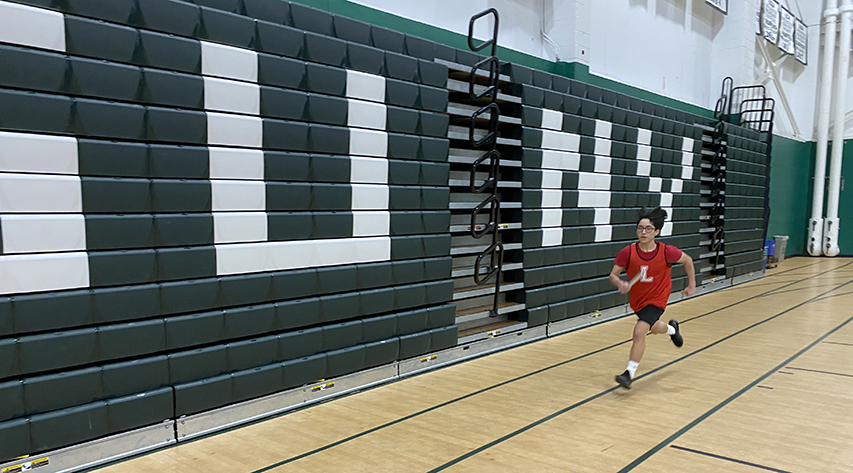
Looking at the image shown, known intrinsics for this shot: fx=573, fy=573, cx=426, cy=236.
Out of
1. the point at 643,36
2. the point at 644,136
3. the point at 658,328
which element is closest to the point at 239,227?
the point at 658,328

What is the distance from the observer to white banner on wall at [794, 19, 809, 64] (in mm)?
13450

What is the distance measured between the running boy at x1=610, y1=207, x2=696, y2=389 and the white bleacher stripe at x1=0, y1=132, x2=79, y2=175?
11.5 ft

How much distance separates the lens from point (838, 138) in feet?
44.7

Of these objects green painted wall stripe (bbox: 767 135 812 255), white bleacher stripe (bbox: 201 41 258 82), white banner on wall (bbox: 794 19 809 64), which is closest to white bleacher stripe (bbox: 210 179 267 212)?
white bleacher stripe (bbox: 201 41 258 82)

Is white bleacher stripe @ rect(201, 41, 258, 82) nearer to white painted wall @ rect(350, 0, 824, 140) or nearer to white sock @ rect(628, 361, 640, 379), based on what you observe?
white painted wall @ rect(350, 0, 824, 140)

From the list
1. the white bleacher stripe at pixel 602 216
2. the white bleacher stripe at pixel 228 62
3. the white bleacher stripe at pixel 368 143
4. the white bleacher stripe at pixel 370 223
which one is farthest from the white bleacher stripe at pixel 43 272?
the white bleacher stripe at pixel 602 216

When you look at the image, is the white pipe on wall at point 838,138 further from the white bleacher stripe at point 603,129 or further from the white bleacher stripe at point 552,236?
the white bleacher stripe at point 552,236

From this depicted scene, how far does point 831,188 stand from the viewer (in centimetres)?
1388

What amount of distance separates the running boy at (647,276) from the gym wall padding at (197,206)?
1.61 metres

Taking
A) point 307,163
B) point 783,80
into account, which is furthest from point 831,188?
point 307,163

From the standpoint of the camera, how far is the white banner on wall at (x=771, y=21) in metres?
11.8

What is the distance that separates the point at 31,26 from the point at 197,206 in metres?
1.17

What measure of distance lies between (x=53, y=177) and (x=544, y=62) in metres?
5.63

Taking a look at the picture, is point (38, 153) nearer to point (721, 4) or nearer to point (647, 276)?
point (647, 276)
